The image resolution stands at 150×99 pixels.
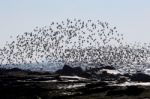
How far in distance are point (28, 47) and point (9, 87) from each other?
131 meters

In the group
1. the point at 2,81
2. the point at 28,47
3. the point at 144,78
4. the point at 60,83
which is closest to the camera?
the point at 60,83

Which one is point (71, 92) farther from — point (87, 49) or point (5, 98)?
point (87, 49)

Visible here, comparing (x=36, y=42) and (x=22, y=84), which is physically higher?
(x=36, y=42)

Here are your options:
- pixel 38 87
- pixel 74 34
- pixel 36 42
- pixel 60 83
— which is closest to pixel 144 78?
pixel 60 83

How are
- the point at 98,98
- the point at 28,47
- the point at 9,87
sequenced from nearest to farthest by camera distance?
the point at 98,98 < the point at 9,87 < the point at 28,47

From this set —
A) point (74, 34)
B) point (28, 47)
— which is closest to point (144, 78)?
point (74, 34)

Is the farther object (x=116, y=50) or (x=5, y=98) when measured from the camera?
(x=116, y=50)

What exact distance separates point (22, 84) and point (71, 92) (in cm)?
1349

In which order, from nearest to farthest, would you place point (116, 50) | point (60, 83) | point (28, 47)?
point (60, 83) < point (28, 47) < point (116, 50)

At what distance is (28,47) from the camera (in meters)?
186

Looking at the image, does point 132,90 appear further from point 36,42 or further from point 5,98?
point 36,42

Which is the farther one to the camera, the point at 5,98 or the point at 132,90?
the point at 5,98

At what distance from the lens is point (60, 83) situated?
5894cm

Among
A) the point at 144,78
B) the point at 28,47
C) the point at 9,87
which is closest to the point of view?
the point at 9,87
